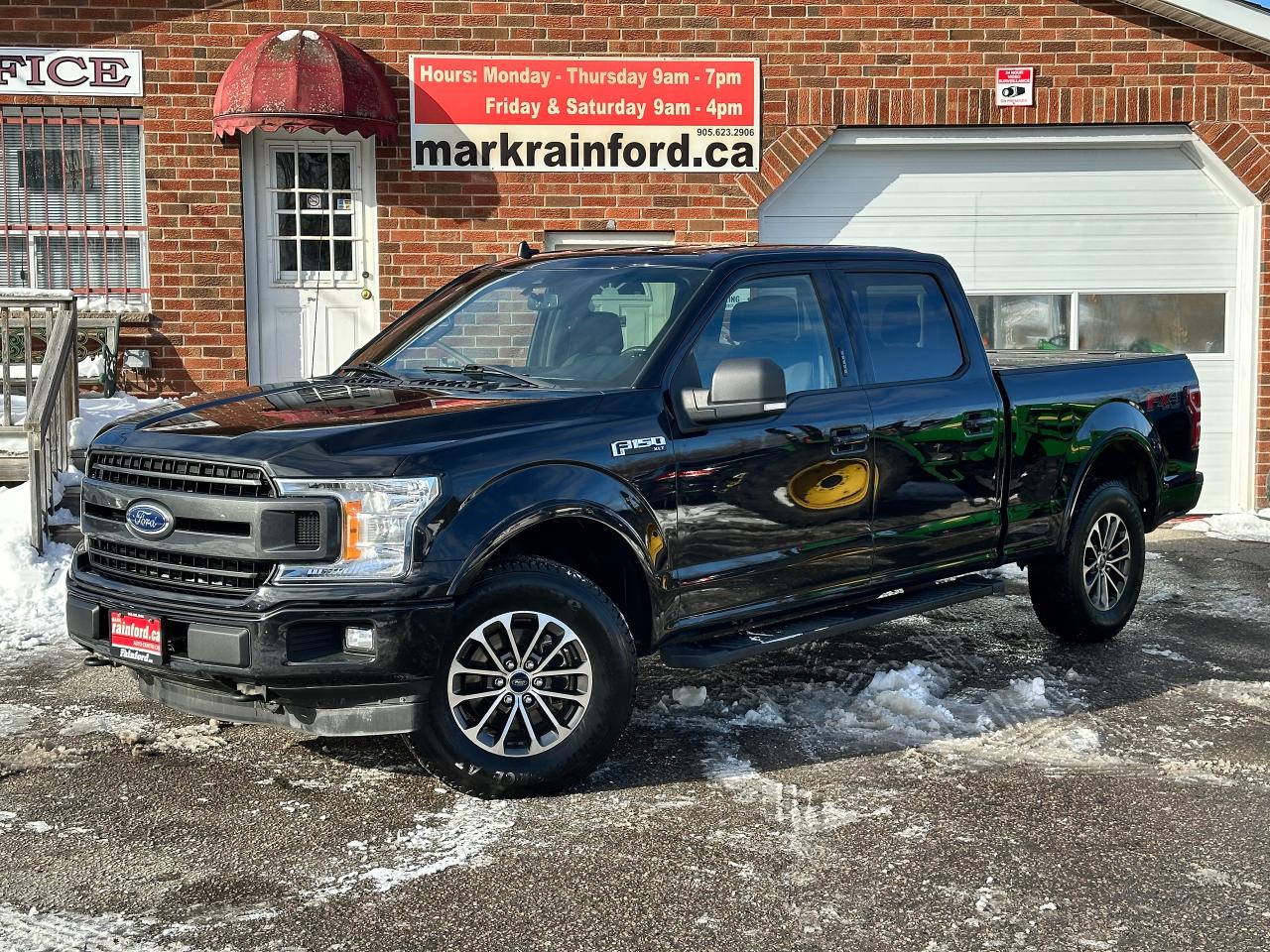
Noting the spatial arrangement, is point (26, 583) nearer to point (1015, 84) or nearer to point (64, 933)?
point (64, 933)

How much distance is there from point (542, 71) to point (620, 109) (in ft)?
2.29

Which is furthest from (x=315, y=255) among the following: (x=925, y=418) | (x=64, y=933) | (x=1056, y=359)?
(x=64, y=933)

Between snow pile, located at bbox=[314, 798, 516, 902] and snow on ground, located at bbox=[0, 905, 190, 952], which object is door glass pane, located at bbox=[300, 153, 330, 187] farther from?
snow on ground, located at bbox=[0, 905, 190, 952]

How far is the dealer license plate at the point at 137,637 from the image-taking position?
4.70 m

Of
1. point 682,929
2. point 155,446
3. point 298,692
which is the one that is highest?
point 155,446

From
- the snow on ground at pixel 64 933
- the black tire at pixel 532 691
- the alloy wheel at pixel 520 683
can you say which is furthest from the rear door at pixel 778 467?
the snow on ground at pixel 64 933

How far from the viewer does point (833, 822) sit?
4.66 meters

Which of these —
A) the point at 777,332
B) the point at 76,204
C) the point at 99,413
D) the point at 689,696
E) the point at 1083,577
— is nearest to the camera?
the point at 777,332

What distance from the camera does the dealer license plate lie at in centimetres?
470

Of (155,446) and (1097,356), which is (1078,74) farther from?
(155,446)

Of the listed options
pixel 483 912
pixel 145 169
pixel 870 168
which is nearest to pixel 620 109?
pixel 870 168

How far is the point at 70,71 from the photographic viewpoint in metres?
11.7

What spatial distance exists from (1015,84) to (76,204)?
7772 mm

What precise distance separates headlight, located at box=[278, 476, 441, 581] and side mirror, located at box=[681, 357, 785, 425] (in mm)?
1210
